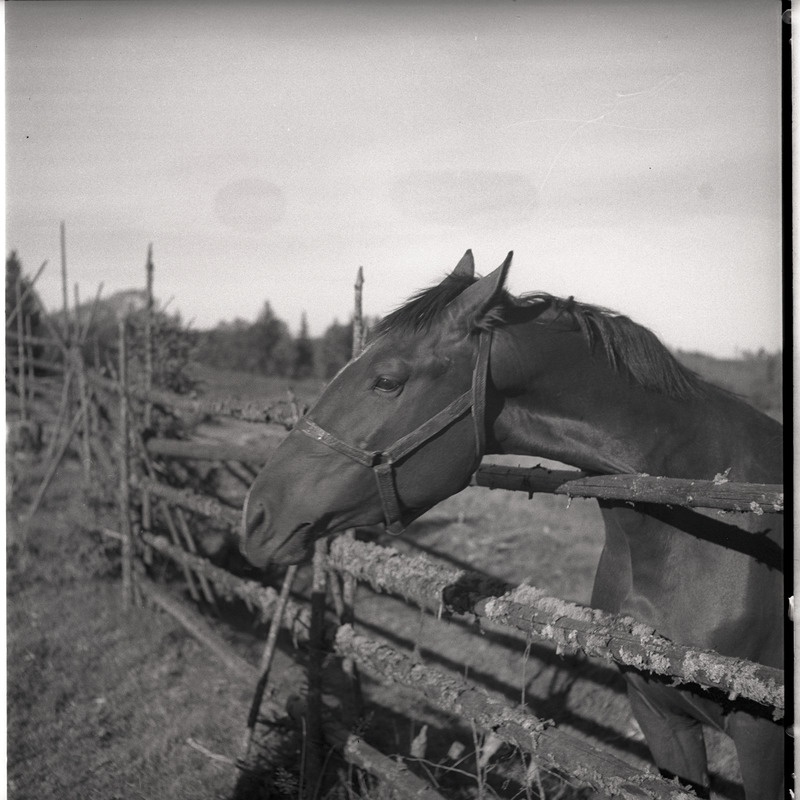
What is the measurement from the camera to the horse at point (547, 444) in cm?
211

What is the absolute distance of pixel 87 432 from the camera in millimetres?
7355

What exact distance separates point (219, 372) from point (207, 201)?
24.7 feet

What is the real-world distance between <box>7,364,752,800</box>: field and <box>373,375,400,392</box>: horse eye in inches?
35.4

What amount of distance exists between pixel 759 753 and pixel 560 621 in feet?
2.45

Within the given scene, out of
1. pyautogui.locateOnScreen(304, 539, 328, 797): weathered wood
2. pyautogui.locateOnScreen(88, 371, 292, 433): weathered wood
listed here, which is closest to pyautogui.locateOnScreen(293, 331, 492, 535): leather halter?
pyautogui.locateOnScreen(304, 539, 328, 797): weathered wood

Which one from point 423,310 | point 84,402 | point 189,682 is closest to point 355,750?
point 423,310

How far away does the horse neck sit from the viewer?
213cm

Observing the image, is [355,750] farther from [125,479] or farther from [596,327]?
[125,479]

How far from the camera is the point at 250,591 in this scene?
4.08 metres

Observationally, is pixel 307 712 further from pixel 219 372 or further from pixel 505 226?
pixel 219 372

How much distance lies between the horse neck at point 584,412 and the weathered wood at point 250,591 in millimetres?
1959

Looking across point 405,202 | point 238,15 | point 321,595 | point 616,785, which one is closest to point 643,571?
point 616,785

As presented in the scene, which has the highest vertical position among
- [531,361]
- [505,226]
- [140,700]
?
[505,226]

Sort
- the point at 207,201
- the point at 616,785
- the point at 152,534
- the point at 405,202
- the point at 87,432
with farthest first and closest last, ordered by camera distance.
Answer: the point at 87,432, the point at 152,534, the point at 207,201, the point at 405,202, the point at 616,785
